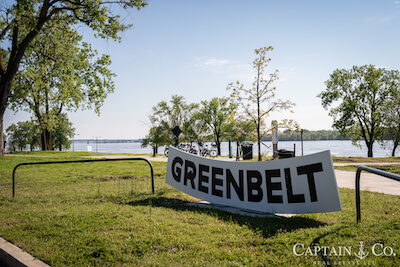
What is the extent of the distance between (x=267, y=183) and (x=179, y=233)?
2.18 meters

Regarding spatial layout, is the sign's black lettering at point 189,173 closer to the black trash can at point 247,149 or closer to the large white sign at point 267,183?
the large white sign at point 267,183

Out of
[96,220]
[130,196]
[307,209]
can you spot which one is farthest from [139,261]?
[130,196]

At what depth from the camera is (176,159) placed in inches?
302

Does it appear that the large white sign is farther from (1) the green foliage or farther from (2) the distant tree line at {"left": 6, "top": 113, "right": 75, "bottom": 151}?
(2) the distant tree line at {"left": 6, "top": 113, "right": 75, "bottom": 151}

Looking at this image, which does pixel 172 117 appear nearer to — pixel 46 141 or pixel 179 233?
pixel 46 141

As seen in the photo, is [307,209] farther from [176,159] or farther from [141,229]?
[176,159]

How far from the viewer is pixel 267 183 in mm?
5863

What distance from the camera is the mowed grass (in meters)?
3.65

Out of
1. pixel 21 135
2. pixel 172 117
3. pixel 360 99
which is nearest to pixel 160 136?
pixel 172 117

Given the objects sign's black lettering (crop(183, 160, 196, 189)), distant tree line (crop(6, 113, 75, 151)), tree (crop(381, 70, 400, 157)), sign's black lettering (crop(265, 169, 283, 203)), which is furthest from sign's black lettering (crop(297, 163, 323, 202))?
distant tree line (crop(6, 113, 75, 151))

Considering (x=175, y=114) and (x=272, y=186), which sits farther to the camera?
(x=175, y=114)

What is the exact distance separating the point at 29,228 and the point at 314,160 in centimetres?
516

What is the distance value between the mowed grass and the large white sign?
374 millimetres

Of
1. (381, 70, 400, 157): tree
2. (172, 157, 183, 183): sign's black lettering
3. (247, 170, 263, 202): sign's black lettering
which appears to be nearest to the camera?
(247, 170, 263, 202): sign's black lettering
